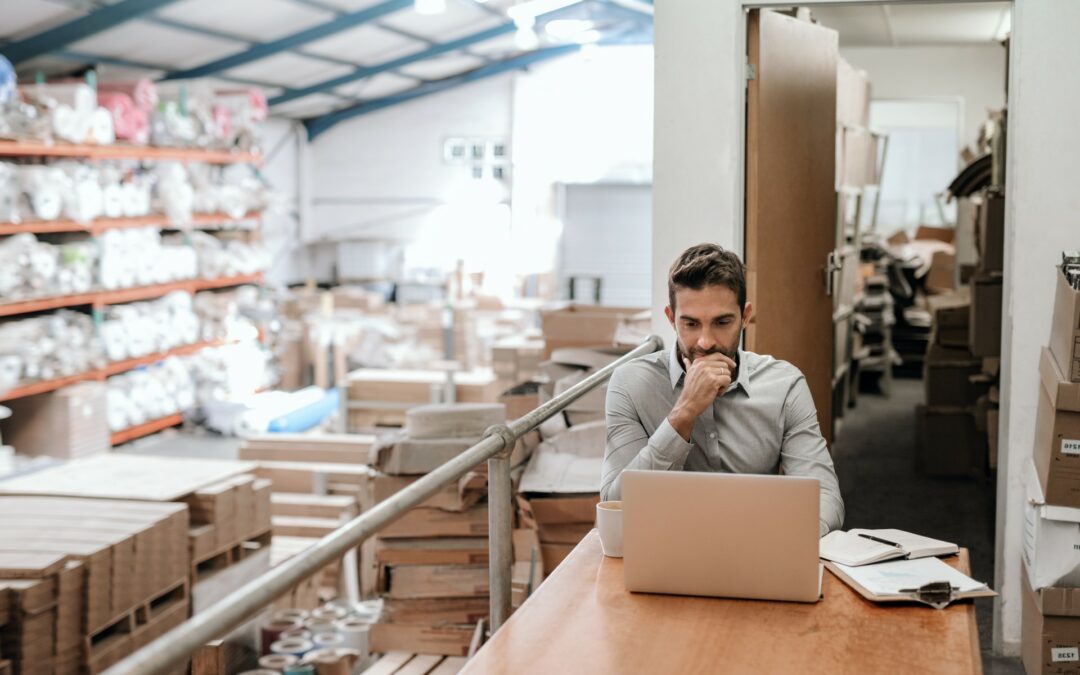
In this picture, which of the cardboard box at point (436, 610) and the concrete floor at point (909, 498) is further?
the concrete floor at point (909, 498)

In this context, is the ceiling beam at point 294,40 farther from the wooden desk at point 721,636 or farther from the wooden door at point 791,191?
the wooden desk at point 721,636

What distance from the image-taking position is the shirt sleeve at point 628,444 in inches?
90.4

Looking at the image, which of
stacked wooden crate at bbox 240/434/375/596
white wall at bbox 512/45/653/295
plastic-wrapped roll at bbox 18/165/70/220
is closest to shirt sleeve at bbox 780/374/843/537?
stacked wooden crate at bbox 240/434/375/596

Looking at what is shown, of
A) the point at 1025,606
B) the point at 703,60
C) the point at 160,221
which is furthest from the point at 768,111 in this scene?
the point at 160,221

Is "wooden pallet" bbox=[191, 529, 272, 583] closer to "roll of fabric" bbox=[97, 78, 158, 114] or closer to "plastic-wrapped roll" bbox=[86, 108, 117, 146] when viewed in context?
"plastic-wrapped roll" bbox=[86, 108, 117, 146]

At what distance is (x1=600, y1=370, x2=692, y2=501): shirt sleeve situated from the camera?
230 centimetres

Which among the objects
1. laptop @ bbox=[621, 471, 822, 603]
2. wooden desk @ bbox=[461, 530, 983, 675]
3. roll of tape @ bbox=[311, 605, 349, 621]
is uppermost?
laptop @ bbox=[621, 471, 822, 603]

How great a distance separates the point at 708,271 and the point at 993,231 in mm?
3165

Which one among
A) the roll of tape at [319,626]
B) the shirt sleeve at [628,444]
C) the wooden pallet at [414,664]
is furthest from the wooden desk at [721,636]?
the roll of tape at [319,626]

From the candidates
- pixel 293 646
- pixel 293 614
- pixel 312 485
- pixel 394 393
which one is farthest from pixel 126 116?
pixel 293 646

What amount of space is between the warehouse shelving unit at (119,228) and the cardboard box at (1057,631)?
6745 mm

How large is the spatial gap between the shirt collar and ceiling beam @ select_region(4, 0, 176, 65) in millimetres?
8306

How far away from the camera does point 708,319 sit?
238 cm

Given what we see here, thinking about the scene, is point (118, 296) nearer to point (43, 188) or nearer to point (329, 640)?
point (43, 188)
